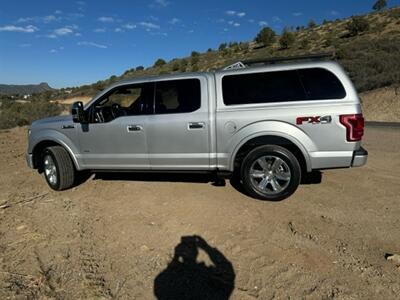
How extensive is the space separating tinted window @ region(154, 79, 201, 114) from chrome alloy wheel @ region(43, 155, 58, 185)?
7.33 ft

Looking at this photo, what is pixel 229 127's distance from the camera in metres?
6.04

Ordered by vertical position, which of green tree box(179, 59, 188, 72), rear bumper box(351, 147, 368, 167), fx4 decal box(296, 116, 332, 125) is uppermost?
green tree box(179, 59, 188, 72)

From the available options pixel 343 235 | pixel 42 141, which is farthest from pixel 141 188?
pixel 343 235

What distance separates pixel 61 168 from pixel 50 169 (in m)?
0.40

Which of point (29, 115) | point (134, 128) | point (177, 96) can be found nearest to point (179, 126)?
point (177, 96)

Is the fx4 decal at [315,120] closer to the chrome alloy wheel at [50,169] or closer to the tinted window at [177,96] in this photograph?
the tinted window at [177,96]

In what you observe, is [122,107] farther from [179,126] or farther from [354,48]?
[354,48]

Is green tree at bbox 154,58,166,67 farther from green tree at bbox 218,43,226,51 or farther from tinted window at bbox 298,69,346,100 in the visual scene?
tinted window at bbox 298,69,346,100

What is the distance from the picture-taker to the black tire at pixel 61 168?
6926mm

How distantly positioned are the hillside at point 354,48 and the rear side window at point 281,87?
43.2 feet

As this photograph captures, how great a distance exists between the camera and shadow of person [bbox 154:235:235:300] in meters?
3.66

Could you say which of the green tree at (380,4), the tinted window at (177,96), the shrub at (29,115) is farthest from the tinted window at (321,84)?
the green tree at (380,4)

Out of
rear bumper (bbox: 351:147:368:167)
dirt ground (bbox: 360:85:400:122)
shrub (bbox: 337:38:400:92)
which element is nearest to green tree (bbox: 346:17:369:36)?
shrub (bbox: 337:38:400:92)

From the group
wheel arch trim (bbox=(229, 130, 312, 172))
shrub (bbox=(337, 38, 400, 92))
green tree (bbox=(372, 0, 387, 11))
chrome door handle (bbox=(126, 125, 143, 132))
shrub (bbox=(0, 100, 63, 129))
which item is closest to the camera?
wheel arch trim (bbox=(229, 130, 312, 172))
